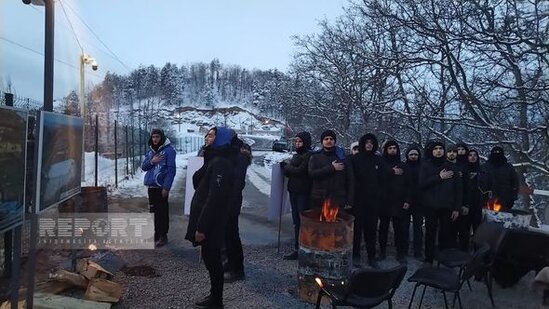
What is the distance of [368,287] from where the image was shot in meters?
3.71

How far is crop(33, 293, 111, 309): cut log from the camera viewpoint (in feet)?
14.1

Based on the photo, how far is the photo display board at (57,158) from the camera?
13.4 feet

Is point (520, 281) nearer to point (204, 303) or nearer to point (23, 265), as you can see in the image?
point (204, 303)

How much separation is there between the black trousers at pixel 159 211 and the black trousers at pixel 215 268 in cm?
269

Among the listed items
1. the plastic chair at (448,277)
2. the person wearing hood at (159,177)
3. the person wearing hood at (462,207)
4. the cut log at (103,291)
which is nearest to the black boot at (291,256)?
the person wearing hood at (159,177)

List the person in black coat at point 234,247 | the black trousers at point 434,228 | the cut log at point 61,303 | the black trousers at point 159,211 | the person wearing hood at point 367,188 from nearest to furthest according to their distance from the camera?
the cut log at point 61,303 < the person in black coat at point 234,247 < the person wearing hood at point 367,188 < the black trousers at point 434,228 < the black trousers at point 159,211

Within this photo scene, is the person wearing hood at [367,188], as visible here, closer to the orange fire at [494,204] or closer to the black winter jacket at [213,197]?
the orange fire at [494,204]

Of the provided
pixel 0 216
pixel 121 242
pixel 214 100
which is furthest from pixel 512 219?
pixel 214 100

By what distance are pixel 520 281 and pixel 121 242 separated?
5.96 meters

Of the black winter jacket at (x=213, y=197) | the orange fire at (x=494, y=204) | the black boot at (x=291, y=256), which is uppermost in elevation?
the black winter jacket at (x=213, y=197)

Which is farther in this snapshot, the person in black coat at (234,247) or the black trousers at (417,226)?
the black trousers at (417,226)

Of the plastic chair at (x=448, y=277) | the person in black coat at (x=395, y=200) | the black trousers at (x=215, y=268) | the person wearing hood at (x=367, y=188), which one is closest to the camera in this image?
the plastic chair at (x=448, y=277)

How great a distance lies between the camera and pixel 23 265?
559cm

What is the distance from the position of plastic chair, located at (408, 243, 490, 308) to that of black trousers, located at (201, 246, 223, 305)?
1960 millimetres
